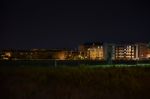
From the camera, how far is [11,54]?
190m

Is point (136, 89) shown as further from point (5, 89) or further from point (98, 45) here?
point (98, 45)

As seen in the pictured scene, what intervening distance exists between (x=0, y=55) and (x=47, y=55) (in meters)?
33.6

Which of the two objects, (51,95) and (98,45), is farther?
(98,45)

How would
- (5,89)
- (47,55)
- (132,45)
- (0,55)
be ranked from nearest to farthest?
(5,89)
(0,55)
(132,45)
(47,55)

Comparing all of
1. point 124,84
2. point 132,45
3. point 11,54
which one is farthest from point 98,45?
point 124,84

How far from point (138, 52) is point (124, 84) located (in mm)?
160562

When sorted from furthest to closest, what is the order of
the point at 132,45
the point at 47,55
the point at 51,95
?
the point at 47,55, the point at 132,45, the point at 51,95

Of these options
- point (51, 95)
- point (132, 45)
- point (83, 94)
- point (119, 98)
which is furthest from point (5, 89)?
point (132, 45)

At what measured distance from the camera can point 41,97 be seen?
1213 centimetres

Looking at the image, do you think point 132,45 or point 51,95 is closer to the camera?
point 51,95

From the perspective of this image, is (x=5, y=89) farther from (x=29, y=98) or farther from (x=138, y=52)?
(x=138, y=52)

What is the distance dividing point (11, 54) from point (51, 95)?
181 m

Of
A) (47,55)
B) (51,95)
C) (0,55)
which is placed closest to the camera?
(51,95)

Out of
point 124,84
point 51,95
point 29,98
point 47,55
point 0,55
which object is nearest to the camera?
point 29,98
